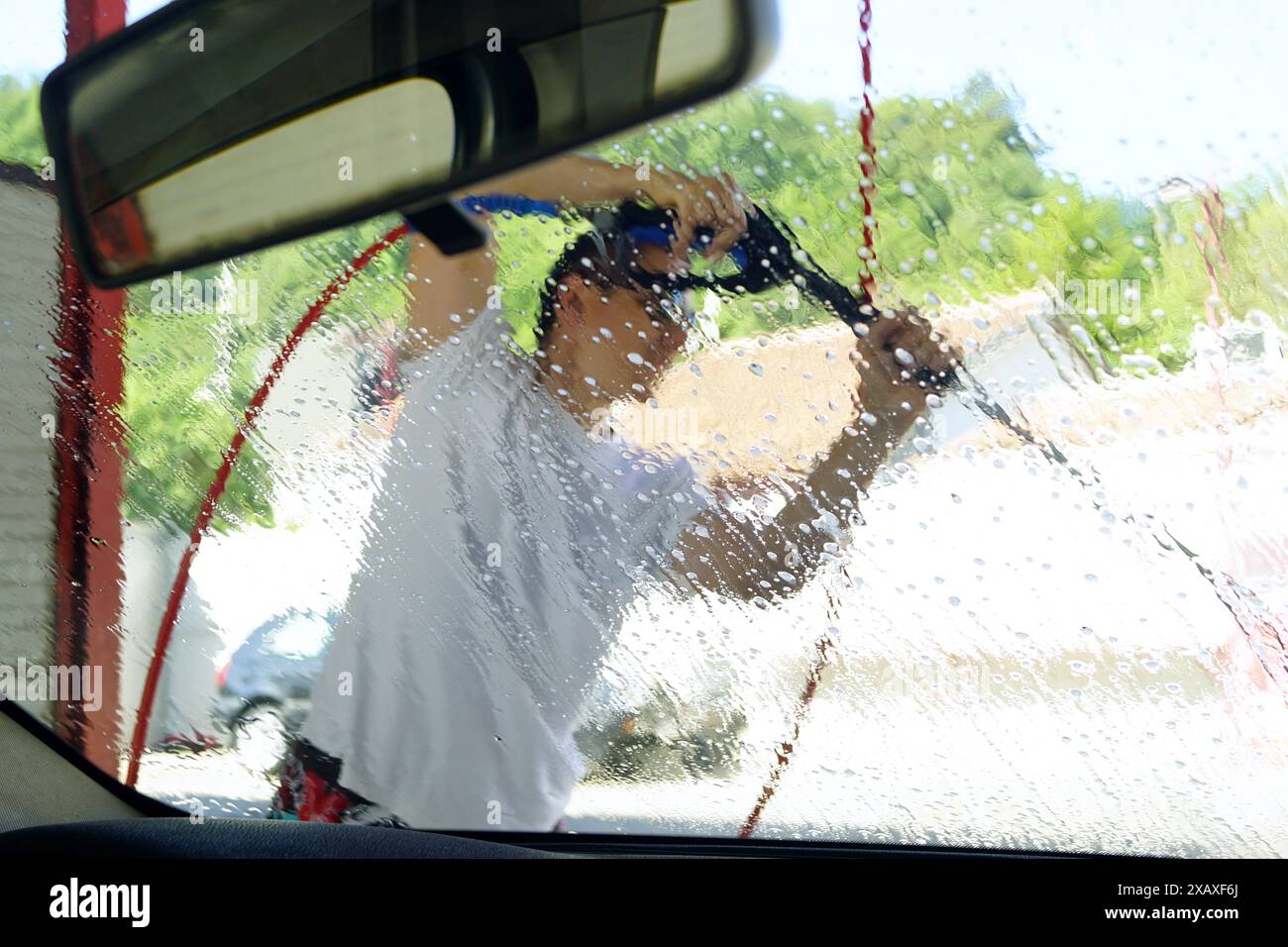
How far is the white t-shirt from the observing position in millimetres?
1435

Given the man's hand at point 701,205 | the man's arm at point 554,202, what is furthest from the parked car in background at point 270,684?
the man's hand at point 701,205

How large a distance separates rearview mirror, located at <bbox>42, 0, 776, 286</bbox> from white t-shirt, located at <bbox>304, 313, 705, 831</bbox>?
286mm

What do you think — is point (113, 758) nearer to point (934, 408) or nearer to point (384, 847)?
point (384, 847)

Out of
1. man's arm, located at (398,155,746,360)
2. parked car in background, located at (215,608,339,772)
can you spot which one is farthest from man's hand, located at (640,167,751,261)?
parked car in background, located at (215,608,339,772)

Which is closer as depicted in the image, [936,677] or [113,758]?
[936,677]

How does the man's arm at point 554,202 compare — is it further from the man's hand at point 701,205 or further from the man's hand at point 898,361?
the man's hand at point 898,361

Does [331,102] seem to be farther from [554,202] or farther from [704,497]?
[704,497]

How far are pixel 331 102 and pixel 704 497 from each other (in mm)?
764

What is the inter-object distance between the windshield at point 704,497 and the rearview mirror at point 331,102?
57 millimetres

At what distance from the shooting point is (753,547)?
1.36 meters

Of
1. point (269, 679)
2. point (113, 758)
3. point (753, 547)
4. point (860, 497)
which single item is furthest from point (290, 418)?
point (860, 497)

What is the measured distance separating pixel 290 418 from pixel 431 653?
45cm

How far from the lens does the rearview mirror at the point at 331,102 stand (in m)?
1.22

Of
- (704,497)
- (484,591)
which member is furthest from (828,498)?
(484,591)
